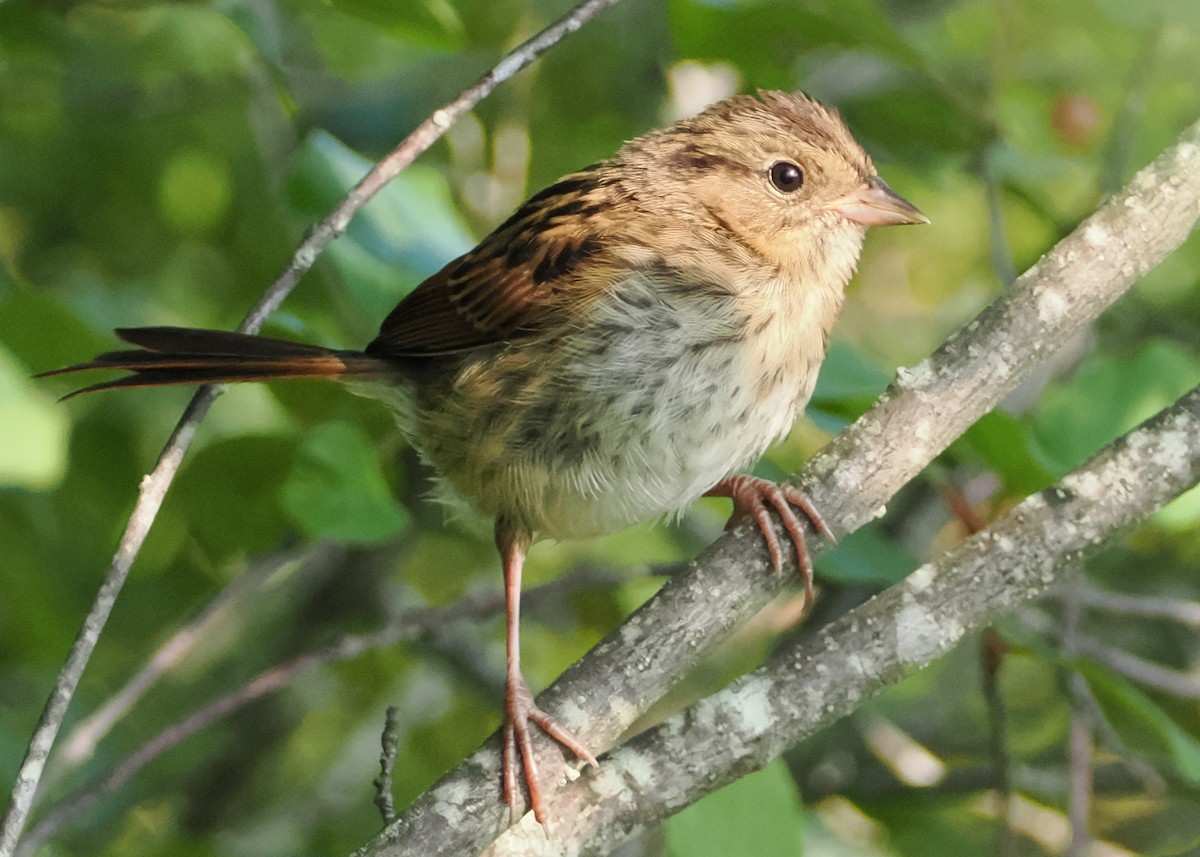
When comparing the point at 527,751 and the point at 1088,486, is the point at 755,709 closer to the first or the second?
the point at 527,751

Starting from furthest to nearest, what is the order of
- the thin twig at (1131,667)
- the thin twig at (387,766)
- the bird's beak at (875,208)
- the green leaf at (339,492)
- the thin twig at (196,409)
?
the thin twig at (1131,667) → the bird's beak at (875,208) → the green leaf at (339,492) → the thin twig at (387,766) → the thin twig at (196,409)

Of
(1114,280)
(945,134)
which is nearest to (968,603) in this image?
(1114,280)

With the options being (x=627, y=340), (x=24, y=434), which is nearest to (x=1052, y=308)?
(x=627, y=340)

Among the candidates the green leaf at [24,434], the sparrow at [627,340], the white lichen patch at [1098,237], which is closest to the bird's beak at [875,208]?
the sparrow at [627,340]

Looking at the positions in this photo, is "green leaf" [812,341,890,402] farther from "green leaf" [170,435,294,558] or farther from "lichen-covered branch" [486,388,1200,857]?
"green leaf" [170,435,294,558]

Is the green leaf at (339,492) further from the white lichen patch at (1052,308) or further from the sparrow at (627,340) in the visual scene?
the white lichen patch at (1052,308)

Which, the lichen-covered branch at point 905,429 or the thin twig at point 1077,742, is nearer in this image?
the lichen-covered branch at point 905,429
